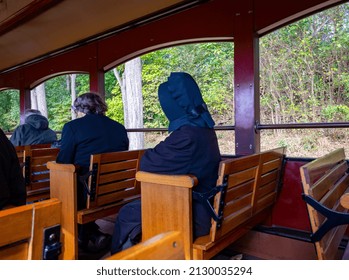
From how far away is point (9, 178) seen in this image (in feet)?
4.47

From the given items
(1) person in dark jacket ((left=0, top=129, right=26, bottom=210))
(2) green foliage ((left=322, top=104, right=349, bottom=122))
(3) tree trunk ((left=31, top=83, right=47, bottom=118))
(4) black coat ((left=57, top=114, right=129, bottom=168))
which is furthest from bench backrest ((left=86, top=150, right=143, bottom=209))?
(3) tree trunk ((left=31, top=83, right=47, bottom=118))

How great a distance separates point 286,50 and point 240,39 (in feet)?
15.9

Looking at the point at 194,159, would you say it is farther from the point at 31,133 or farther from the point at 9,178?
the point at 31,133

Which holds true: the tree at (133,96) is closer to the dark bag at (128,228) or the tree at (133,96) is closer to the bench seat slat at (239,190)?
the dark bag at (128,228)

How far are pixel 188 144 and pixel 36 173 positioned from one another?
1.61m

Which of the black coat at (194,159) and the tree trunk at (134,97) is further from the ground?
the tree trunk at (134,97)

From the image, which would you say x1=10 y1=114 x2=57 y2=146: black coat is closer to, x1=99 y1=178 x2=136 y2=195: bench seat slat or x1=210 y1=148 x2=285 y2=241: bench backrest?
x1=99 y1=178 x2=136 y2=195: bench seat slat

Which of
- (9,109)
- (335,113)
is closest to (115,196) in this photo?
(335,113)

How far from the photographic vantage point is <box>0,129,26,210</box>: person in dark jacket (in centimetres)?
129

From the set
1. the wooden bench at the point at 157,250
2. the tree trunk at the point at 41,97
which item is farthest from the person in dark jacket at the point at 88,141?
the tree trunk at the point at 41,97

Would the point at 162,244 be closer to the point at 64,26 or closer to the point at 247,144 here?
the point at 247,144

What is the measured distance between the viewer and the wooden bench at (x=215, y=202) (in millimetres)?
1637

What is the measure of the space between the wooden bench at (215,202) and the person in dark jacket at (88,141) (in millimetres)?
746
